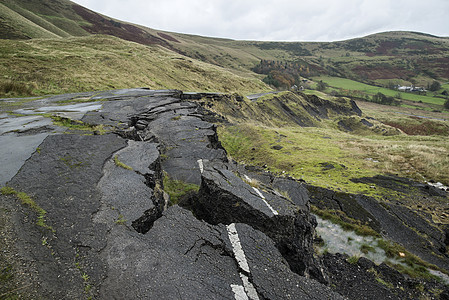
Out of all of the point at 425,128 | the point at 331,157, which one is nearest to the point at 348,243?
the point at 331,157

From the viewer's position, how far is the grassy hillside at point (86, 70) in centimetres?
2292

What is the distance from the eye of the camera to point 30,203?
4848 mm

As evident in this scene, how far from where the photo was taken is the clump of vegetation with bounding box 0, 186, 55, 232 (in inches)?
171

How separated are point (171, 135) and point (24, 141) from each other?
270 inches

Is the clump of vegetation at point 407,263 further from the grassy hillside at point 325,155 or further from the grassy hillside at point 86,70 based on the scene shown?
the grassy hillside at point 86,70

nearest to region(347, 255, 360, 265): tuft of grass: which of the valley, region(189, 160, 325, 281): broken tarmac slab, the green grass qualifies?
the valley

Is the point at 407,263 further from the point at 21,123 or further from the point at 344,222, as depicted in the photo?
the point at 21,123

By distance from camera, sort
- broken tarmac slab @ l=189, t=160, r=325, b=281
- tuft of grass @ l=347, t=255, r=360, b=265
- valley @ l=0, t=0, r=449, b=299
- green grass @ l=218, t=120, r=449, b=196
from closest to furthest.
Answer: valley @ l=0, t=0, r=449, b=299, broken tarmac slab @ l=189, t=160, r=325, b=281, tuft of grass @ l=347, t=255, r=360, b=265, green grass @ l=218, t=120, r=449, b=196

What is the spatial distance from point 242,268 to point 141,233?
2305mm

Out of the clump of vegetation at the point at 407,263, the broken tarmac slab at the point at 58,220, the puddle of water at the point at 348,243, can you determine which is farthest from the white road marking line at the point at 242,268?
the clump of vegetation at the point at 407,263

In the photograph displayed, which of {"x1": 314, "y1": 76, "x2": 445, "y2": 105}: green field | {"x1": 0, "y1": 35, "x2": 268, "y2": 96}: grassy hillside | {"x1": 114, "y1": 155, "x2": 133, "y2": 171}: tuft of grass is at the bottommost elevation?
{"x1": 114, "y1": 155, "x2": 133, "y2": 171}: tuft of grass

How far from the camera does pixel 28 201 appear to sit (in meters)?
4.89

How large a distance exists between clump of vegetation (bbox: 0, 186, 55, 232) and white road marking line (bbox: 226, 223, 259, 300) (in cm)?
367

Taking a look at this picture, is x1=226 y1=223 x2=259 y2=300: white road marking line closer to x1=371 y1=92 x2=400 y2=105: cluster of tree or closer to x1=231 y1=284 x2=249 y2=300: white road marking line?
x1=231 y1=284 x2=249 y2=300: white road marking line
